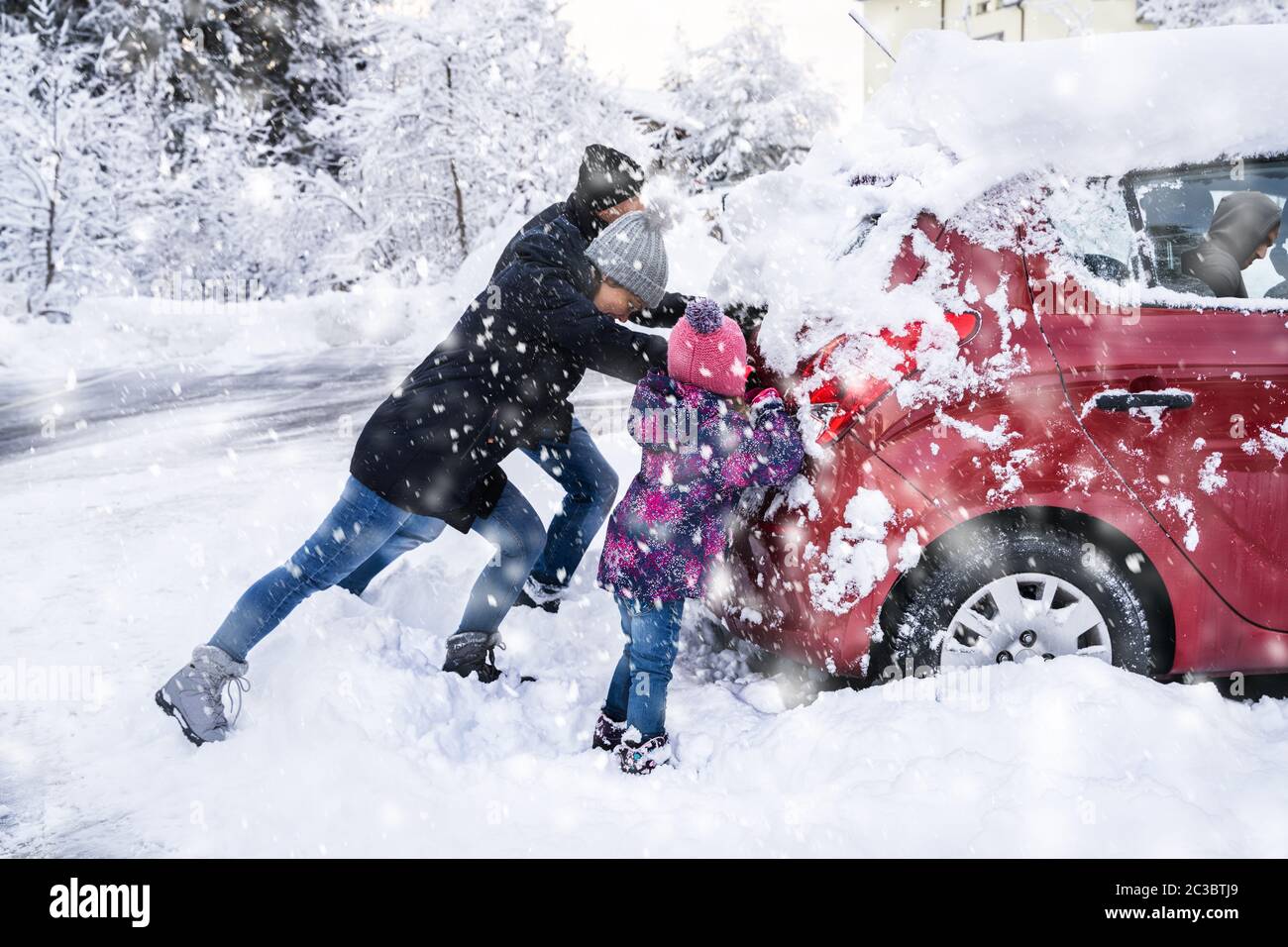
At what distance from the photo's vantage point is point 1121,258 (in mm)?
2848

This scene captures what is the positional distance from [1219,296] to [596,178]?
6.52ft

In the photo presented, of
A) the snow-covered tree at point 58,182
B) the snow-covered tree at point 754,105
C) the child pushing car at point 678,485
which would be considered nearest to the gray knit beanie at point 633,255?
the child pushing car at point 678,485

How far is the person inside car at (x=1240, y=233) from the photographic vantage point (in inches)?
126

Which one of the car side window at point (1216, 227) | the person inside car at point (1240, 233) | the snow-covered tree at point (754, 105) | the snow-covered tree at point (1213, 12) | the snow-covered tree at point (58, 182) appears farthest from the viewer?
the snow-covered tree at point (754, 105)

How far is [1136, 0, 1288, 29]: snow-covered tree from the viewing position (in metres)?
23.2

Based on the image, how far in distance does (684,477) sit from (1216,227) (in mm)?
2238

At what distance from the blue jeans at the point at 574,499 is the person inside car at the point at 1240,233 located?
87.4 inches

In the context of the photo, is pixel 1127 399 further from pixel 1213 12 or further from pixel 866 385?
pixel 1213 12

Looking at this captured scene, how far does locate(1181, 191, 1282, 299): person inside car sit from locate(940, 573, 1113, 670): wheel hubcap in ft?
4.24

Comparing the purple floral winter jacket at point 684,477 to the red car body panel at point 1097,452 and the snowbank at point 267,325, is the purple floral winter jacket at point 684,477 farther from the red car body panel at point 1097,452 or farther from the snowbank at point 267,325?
the snowbank at point 267,325

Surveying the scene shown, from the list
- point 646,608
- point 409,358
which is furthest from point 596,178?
point 409,358

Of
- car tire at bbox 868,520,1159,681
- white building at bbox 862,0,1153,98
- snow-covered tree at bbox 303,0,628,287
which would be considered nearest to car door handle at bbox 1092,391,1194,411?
car tire at bbox 868,520,1159,681

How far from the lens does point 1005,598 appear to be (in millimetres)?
2787

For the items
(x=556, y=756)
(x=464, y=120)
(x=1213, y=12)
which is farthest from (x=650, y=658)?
(x=1213, y=12)
